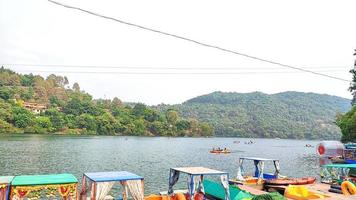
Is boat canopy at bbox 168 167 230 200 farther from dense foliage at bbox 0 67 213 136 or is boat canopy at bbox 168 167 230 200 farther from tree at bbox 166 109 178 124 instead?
tree at bbox 166 109 178 124

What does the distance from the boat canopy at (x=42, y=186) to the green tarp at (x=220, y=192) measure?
961 centimetres

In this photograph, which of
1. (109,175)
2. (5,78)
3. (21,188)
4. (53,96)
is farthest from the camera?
(5,78)

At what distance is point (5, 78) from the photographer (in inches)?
6786

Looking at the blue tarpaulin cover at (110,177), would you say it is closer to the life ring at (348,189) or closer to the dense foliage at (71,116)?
the life ring at (348,189)

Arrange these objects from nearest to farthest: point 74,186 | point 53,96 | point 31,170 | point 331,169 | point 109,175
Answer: point 74,186 → point 109,175 → point 331,169 → point 31,170 → point 53,96

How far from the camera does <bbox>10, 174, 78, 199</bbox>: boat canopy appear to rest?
41.4ft

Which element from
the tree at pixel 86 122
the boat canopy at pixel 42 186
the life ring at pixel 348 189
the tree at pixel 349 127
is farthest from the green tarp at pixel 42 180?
the tree at pixel 86 122

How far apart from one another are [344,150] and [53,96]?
145004 millimetres

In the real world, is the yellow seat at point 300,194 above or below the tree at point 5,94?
below

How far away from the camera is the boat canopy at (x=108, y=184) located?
13.7 meters

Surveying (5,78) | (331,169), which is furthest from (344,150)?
(5,78)

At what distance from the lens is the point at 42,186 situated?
42.6ft

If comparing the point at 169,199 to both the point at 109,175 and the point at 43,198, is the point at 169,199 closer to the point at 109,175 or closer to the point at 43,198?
the point at 109,175

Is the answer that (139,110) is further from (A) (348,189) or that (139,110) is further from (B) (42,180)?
(B) (42,180)
